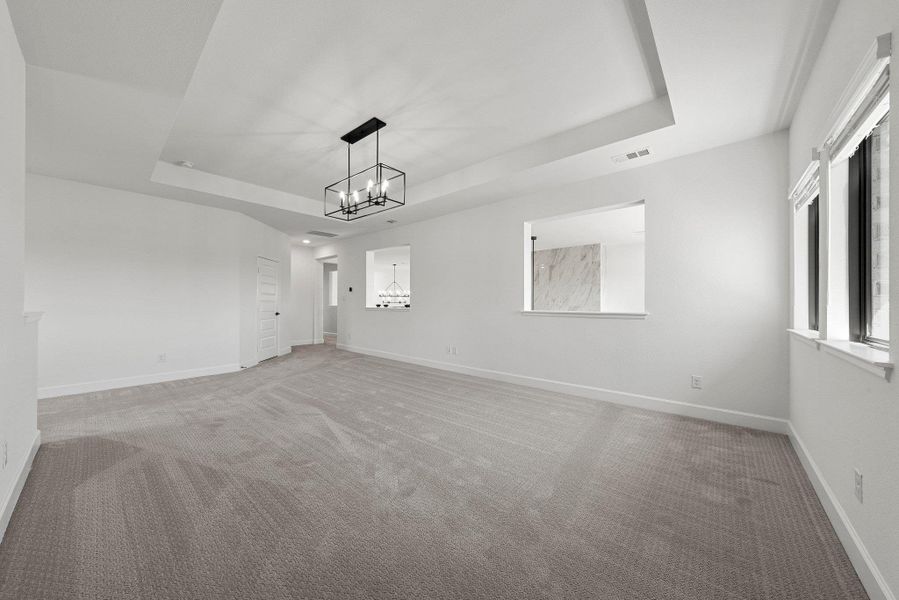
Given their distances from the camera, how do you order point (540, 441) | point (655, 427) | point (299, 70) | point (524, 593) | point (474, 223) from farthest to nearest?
point (474, 223), point (655, 427), point (540, 441), point (299, 70), point (524, 593)

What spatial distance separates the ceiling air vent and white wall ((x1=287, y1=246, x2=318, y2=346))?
799 cm

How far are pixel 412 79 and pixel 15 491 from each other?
3588 mm

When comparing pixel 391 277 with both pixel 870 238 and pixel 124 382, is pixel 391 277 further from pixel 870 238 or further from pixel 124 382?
pixel 870 238

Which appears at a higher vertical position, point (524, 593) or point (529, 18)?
point (529, 18)

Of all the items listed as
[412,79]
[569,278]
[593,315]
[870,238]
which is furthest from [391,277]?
[870,238]

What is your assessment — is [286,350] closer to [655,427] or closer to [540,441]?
[540,441]

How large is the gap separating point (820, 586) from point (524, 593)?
120 centimetres

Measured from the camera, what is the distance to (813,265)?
8.95 feet

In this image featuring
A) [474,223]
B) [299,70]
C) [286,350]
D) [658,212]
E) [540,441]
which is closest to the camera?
[299,70]

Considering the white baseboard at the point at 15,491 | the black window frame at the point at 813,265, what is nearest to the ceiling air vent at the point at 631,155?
the black window frame at the point at 813,265

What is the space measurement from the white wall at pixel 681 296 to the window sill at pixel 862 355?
1344 mm

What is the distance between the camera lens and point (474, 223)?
5.51 meters

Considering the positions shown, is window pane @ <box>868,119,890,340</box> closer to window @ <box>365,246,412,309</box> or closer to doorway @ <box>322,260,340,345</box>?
window @ <box>365,246,412,309</box>

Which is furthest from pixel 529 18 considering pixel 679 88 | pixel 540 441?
pixel 540 441
